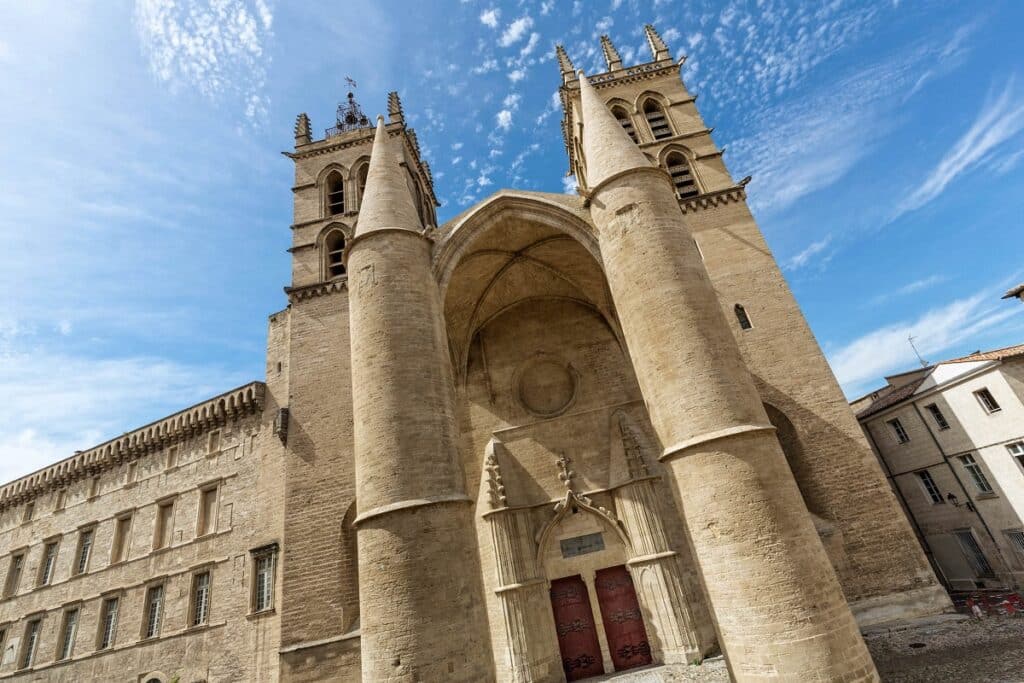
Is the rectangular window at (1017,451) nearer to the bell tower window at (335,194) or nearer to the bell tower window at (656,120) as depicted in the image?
the bell tower window at (656,120)

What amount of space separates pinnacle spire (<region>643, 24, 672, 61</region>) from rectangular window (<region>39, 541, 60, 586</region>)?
2764 cm

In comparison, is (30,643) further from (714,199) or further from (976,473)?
(976,473)

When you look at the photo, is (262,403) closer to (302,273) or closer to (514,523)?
(302,273)

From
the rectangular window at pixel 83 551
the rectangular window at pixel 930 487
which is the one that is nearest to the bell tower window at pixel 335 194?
the rectangular window at pixel 83 551

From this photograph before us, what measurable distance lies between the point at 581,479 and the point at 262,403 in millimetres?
9468

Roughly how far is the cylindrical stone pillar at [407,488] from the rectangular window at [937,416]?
14059 millimetres

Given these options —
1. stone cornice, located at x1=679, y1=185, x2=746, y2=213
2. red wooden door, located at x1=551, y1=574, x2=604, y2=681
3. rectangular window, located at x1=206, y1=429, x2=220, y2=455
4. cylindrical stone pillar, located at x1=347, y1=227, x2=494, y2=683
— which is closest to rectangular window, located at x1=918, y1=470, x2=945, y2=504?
stone cornice, located at x1=679, y1=185, x2=746, y2=213

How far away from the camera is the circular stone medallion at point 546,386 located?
509 inches

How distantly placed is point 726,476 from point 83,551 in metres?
20.4

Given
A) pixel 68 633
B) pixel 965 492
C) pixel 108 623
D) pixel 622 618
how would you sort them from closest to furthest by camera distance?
pixel 622 618, pixel 965 492, pixel 108 623, pixel 68 633

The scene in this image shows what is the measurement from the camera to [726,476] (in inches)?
270

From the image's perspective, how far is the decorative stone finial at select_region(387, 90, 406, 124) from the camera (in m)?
18.4

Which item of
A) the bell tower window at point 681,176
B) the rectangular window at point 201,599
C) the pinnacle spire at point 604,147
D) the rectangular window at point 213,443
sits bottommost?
the rectangular window at point 201,599

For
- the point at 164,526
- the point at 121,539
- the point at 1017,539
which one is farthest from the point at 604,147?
the point at 121,539
